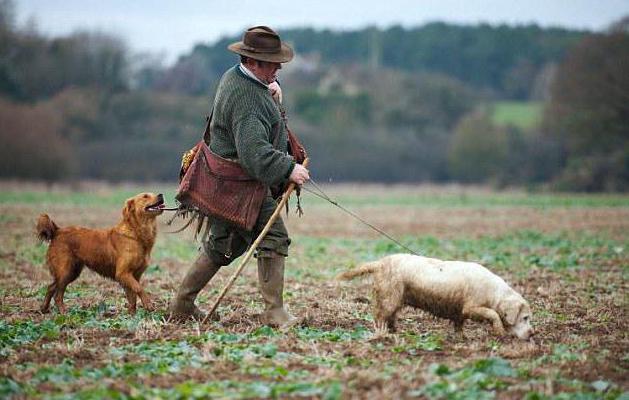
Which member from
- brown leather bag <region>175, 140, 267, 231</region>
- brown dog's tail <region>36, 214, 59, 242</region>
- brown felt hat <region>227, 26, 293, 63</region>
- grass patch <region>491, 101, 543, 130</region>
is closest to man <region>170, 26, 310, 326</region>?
brown felt hat <region>227, 26, 293, 63</region>

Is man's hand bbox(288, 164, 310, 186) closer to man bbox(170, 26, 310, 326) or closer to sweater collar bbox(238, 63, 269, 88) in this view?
man bbox(170, 26, 310, 326)

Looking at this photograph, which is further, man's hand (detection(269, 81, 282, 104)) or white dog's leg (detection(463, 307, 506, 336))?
man's hand (detection(269, 81, 282, 104))

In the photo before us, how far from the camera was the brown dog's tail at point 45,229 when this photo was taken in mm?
9231

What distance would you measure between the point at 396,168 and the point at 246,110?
62935 millimetres

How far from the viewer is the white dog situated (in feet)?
25.1

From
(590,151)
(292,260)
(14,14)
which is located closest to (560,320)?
(292,260)

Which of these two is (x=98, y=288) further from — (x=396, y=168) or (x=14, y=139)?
(x=396, y=168)

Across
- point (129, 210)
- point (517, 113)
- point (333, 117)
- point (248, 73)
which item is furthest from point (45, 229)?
point (517, 113)

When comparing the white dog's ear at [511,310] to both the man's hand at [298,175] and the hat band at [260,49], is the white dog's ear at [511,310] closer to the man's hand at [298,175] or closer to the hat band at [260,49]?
the man's hand at [298,175]

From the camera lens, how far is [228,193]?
8203 millimetres

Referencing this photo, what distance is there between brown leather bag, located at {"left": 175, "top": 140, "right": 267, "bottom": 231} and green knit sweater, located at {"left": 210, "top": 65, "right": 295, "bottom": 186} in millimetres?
122

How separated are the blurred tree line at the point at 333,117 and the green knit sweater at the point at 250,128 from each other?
21436 mm

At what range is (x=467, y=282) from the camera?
25.6 ft

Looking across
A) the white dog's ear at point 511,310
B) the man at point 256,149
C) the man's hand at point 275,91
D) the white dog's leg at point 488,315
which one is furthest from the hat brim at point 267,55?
the white dog's ear at point 511,310
